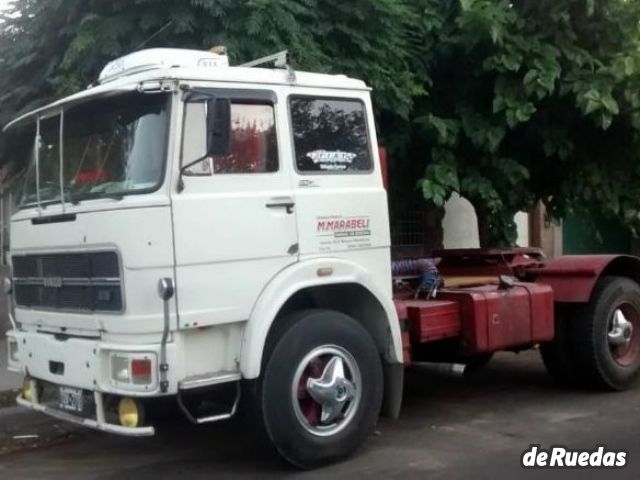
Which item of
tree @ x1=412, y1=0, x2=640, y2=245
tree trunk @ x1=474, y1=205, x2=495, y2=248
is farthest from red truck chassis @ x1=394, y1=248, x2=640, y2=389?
tree trunk @ x1=474, y1=205, x2=495, y2=248

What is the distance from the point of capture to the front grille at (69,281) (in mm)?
5602

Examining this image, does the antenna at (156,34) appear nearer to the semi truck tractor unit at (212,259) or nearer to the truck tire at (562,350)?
the semi truck tractor unit at (212,259)

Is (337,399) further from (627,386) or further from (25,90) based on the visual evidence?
(25,90)

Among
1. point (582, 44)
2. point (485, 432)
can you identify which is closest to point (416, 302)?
point (485, 432)

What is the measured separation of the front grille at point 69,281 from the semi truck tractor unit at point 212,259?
0.02 metres

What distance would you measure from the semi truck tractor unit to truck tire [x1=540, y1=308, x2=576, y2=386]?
189 cm

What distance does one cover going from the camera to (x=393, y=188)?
9.91 meters

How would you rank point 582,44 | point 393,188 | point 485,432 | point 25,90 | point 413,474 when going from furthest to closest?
1. point 393,188
2. point 582,44
3. point 25,90
4. point 485,432
5. point 413,474

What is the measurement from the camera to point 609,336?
8383 millimetres

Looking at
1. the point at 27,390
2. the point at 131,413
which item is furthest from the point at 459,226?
the point at 131,413

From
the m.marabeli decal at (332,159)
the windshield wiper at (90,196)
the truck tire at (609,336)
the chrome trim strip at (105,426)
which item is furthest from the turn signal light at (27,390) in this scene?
the truck tire at (609,336)

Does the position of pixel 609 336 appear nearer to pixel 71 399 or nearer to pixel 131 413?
pixel 131 413

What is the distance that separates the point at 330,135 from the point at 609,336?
12.1ft

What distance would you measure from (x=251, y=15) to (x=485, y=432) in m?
4.03
